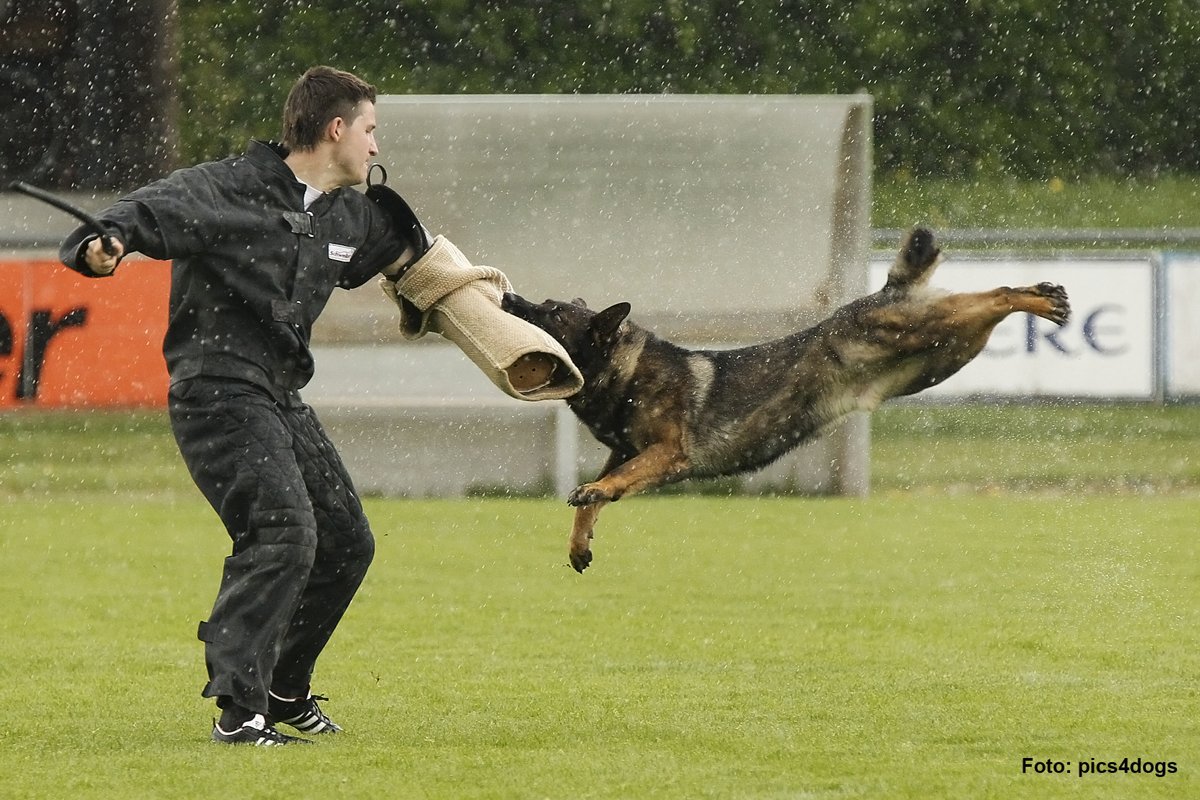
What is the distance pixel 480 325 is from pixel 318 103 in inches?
27.2

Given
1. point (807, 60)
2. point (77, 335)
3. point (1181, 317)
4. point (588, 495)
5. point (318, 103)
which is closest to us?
point (318, 103)

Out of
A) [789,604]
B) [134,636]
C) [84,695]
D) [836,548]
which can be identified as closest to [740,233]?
A: [836,548]

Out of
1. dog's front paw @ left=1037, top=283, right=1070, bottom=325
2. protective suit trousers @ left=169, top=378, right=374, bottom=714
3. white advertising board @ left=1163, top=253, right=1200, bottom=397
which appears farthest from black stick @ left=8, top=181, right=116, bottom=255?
white advertising board @ left=1163, top=253, right=1200, bottom=397

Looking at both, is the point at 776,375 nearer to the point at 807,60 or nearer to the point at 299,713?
the point at 299,713

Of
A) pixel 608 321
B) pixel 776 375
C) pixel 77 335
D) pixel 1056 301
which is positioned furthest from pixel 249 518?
pixel 77 335

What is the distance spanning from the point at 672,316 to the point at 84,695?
21.5 ft

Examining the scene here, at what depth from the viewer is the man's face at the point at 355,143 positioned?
14.2 ft

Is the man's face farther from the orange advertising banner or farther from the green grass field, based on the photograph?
the orange advertising banner

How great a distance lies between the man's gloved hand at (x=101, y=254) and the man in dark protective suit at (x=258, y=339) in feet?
0.42

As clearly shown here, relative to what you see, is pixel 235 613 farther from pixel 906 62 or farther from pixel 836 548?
pixel 906 62

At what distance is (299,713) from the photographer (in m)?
4.52

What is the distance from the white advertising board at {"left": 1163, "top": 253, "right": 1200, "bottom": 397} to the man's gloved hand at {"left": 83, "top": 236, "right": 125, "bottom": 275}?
8659 millimetres

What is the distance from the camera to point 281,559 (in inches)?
164

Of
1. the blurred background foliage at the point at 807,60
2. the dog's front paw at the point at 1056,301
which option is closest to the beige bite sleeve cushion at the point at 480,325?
the dog's front paw at the point at 1056,301
